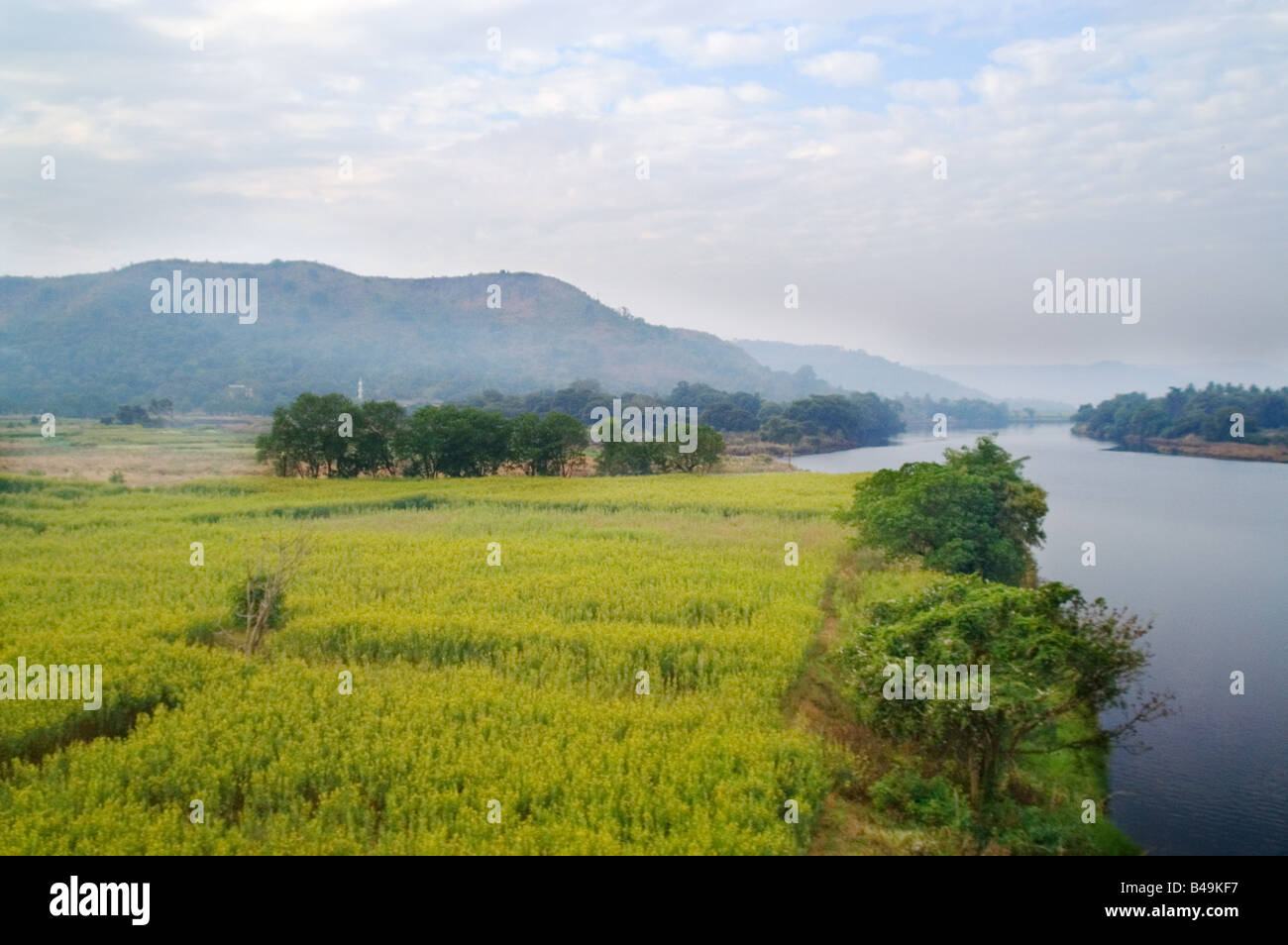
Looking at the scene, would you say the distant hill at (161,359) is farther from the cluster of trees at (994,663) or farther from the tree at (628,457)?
the cluster of trees at (994,663)

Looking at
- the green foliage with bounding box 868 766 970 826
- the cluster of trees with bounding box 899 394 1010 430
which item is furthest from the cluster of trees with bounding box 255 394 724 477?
the cluster of trees with bounding box 899 394 1010 430

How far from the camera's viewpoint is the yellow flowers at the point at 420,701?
9.16m

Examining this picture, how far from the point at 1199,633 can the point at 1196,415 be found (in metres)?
80.6

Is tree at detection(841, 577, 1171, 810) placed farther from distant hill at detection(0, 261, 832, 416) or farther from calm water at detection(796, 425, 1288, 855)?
distant hill at detection(0, 261, 832, 416)

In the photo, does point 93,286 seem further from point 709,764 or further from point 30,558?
point 709,764

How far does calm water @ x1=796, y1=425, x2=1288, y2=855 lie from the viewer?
41.0 feet

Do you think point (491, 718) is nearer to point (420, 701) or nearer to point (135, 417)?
point (420, 701)

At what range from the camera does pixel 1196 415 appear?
8812cm

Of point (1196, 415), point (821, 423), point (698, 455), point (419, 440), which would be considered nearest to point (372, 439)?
point (419, 440)

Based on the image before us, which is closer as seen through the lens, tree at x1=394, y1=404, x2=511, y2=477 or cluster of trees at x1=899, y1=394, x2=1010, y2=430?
tree at x1=394, y1=404, x2=511, y2=477

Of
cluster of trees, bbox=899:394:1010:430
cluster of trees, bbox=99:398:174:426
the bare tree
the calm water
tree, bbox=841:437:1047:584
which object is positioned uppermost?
cluster of trees, bbox=899:394:1010:430

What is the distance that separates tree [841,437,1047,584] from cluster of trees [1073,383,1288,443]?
69966 millimetres

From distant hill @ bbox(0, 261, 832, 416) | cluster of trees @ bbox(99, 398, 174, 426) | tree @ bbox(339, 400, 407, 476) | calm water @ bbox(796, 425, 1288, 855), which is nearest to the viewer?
calm water @ bbox(796, 425, 1288, 855)
